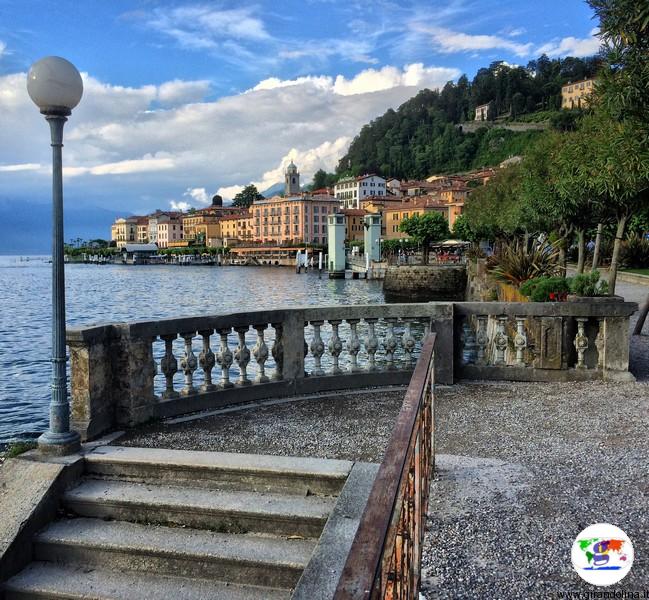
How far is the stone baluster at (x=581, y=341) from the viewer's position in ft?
27.6

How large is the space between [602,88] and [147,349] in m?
8.48

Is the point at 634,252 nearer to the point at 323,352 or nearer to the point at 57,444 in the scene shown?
the point at 323,352

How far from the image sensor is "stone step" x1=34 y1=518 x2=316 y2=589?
3.87 metres

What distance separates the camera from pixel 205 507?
4.24 metres

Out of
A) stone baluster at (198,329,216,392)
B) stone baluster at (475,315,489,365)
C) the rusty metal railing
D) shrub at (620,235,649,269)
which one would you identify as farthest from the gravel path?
shrub at (620,235,649,269)

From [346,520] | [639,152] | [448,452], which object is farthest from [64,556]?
[639,152]

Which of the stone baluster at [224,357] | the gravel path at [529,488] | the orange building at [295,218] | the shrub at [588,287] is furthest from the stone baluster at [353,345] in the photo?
the orange building at [295,218]

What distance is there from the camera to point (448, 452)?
5.61 metres

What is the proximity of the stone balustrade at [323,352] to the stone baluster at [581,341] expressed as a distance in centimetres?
1

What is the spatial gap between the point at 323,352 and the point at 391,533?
5916mm

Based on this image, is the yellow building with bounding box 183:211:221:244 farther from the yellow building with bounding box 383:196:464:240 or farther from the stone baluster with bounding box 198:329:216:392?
the stone baluster with bounding box 198:329:216:392

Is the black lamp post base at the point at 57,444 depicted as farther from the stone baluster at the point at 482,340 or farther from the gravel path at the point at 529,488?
the stone baluster at the point at 482,340

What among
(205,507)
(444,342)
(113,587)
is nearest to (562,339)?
(444,342)

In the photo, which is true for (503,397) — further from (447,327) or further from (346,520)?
(346,520)
